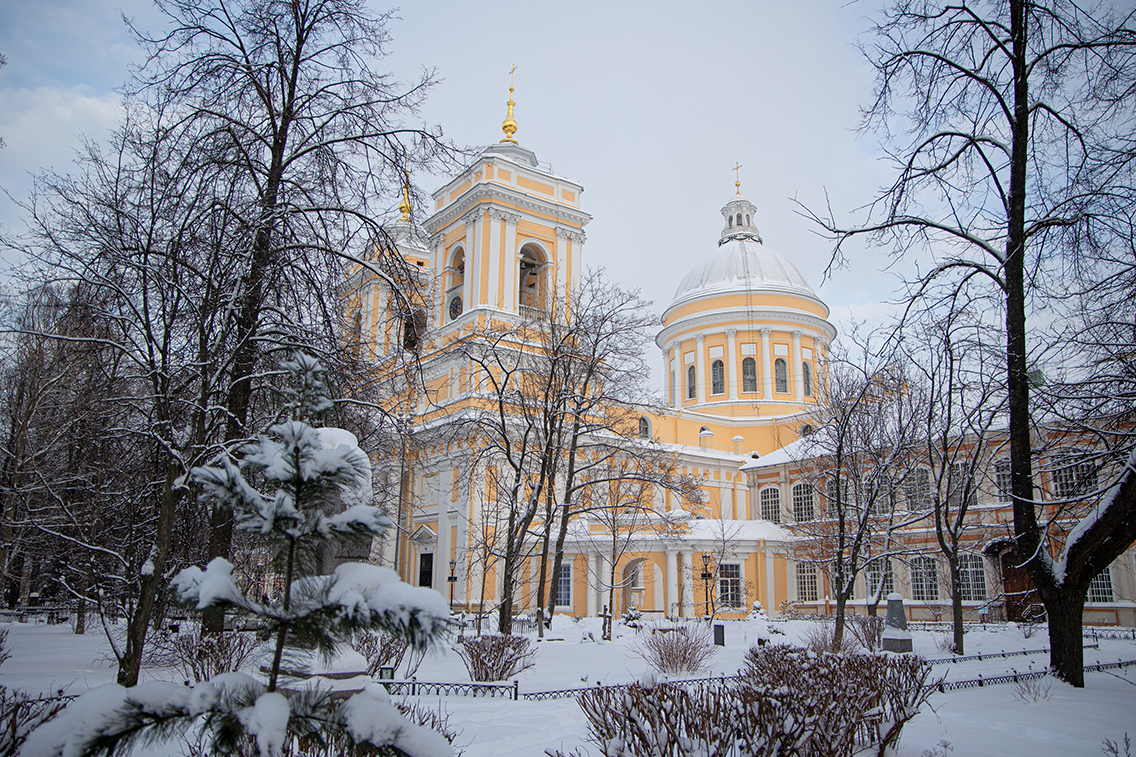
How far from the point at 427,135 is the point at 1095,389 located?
34.5 feet

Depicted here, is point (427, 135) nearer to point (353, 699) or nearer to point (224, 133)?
point (224, 133)

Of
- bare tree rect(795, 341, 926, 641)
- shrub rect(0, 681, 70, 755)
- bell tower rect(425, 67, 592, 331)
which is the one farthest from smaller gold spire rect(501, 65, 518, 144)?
shrub rect(0, 681, 70, 755)

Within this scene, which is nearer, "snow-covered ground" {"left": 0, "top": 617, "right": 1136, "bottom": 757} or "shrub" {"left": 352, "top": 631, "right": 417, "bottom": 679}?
"snow-covered ground" {"left": 0, "top": 617, "right": 1136, "bottom": 757}

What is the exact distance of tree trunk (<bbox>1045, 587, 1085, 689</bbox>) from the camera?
10641mm

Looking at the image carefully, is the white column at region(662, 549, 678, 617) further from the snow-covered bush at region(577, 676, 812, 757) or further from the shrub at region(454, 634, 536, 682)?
the snow-covered bush at region(577, 676, 812, 757)

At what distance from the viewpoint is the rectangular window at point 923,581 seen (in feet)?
111

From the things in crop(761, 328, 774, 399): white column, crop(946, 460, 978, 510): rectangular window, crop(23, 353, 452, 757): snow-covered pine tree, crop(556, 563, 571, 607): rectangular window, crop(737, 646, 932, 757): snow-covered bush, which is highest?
crop(761, 328, 774, 399): white column

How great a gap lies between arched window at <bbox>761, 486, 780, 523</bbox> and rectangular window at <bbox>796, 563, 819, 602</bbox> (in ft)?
15.7

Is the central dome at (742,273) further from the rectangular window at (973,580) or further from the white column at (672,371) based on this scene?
the rectangular window at (973,580)

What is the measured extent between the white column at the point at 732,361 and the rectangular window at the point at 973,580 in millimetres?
21042

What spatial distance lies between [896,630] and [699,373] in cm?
3498

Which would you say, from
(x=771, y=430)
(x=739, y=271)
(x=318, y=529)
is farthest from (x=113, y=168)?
(x=739, y=271)

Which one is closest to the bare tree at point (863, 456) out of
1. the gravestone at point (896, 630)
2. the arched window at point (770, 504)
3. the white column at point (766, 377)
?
the gravestone at point (896, 630)

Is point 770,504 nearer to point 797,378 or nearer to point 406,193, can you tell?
point 797,378
